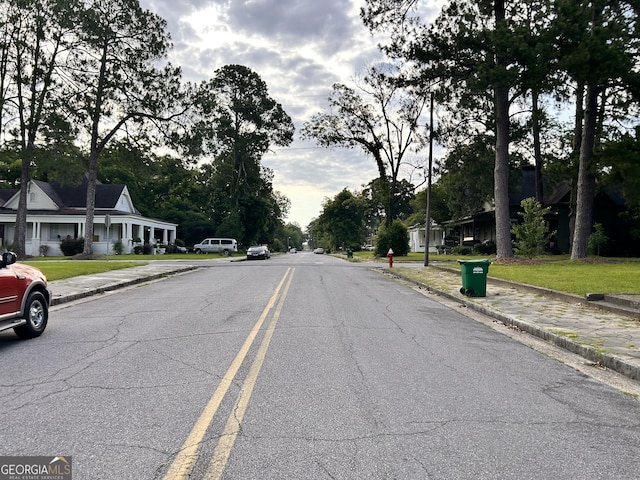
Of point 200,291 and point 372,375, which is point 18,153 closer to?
point 200,291

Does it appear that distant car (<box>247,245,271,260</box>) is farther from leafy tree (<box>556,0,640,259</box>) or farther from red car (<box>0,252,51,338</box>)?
red car (<box>0,252,51,338</box>)

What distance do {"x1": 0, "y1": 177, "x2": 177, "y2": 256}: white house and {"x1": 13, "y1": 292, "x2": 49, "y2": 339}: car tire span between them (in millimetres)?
38468

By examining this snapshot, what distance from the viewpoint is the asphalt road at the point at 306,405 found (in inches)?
141

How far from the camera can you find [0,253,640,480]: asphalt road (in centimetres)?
359

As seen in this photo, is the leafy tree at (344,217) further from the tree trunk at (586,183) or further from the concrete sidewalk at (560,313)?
the concrete sidewalk at (560,313)

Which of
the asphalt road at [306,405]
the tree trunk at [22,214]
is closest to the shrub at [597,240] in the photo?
the asphalt road at [306,405]

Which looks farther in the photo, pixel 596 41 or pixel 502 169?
pixel 502 169

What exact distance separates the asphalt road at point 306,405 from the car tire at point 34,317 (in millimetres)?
234

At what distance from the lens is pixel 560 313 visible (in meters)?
10.8

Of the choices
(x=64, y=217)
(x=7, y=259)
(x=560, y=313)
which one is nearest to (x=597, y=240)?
(x=560, y=313)

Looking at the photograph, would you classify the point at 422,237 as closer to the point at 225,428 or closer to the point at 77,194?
the point at 77,194

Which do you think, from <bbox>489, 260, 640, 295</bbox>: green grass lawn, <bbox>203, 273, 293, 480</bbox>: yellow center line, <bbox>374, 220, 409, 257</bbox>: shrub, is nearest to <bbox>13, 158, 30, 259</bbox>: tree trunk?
<bbox>374, 220, 409, 257</bbox>: shrub

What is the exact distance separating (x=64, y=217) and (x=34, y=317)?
140 ft

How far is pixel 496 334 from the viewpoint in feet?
29.7
